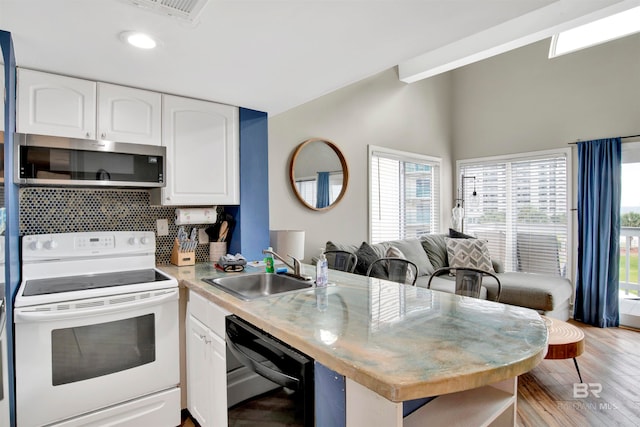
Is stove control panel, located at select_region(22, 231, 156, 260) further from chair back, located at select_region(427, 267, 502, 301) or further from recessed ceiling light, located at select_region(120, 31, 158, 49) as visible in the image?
chair back, located at select_region(427, 267, 502, 301)

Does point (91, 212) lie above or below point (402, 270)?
above

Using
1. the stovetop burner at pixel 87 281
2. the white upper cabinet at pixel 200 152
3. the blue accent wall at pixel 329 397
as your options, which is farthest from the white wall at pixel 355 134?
the blue accent wall at pixel 329 397

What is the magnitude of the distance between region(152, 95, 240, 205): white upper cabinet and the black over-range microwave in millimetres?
144

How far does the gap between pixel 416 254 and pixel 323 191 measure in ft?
4.73

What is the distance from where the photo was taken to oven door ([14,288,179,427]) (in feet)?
5.43

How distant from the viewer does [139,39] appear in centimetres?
164

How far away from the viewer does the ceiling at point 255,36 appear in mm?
1420

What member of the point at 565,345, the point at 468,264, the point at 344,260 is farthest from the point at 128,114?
the point at 468,264

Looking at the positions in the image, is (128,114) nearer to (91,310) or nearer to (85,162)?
(85,162)

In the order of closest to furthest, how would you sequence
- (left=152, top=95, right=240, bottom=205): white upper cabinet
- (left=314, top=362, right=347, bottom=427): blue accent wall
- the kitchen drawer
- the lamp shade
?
(left=314, top=362, right=347, bottom=427): blue accent wall, the kitchen drawer, (left=152, top=95, right=240, bottom=205): white upper cabinet, the lamp shade

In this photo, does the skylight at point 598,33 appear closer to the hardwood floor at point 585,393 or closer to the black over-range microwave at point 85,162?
the hardwood floor at point 585,393

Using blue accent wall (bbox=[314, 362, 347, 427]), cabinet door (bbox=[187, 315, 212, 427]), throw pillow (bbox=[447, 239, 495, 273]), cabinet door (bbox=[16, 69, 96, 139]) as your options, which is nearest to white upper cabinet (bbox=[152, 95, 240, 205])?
cabinet door (bbox=[16, 69, 96, 139])

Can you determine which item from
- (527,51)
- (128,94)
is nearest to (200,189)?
(128,94)

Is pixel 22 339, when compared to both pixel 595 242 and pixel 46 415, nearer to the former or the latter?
pixel 46 415
